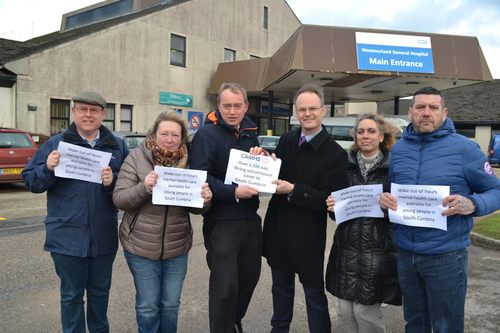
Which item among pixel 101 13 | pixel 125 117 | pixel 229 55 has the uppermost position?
pixel 101 13

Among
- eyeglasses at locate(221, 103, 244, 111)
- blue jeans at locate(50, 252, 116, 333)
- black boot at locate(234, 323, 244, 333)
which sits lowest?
black boot at locate(234, 323, 244, 333)

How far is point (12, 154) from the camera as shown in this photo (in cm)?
1052

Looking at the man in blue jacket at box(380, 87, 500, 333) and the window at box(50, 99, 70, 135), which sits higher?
the window at box(50, 99, 70, 135)

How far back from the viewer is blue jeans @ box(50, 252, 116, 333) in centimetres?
286

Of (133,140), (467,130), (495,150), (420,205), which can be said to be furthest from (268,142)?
(467,130)

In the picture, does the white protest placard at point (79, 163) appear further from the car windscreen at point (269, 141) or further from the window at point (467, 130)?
the window at point (467, 130)

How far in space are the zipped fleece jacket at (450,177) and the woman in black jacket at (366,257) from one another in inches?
11.1

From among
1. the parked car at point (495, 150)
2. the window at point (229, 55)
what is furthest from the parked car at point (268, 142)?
the parked car at point (495, 150)

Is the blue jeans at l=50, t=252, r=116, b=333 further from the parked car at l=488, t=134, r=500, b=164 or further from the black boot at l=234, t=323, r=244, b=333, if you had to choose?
the parked car at l=488, t=134, r=500, b=164

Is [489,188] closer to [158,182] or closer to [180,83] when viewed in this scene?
[158,182]

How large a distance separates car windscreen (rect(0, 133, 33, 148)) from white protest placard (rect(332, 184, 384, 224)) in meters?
10.6

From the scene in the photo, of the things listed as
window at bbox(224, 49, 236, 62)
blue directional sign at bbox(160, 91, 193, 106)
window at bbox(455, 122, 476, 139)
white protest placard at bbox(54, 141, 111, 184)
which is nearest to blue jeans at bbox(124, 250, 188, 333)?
white protest placard at bbox(54, 141, 111, 184)

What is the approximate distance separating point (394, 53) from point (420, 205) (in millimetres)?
15094

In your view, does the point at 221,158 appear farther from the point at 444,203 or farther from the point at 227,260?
the point at 444,203
